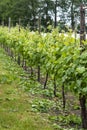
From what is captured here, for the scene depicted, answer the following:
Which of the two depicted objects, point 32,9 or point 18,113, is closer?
point 18,113

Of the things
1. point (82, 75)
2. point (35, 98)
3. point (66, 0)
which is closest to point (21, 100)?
point (35, 98)

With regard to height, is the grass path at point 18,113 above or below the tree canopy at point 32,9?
below

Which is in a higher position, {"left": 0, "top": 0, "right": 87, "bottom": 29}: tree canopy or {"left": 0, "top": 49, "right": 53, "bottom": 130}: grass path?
{"left": 0, "top": 0, "right": 87, "bottom": 29}: tree canopy

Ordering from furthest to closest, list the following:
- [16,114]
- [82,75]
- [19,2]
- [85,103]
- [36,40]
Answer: [19,2] < [36,40] < [16,114] < [85,103] < [82,75]

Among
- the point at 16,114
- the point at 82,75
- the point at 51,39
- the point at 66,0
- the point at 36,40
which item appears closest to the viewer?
the point at 82,75

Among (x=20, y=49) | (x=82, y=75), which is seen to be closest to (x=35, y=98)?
(x=82, y=75)

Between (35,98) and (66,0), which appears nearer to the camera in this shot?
(35,98)

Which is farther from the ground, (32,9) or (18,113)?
(32,9)

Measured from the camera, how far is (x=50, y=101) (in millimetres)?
9000

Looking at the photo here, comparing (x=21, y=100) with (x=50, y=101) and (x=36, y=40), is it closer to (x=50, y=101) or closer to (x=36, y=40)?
(x=50, y=101)

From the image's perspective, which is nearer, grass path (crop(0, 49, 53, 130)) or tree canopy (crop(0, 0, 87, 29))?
grass path (crop(0, 49, 53, 130))

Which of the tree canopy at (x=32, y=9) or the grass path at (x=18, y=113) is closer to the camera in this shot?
the grass path at (x=18, y=113)

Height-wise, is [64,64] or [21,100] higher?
[64,64]

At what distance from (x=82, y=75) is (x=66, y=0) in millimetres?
52339
